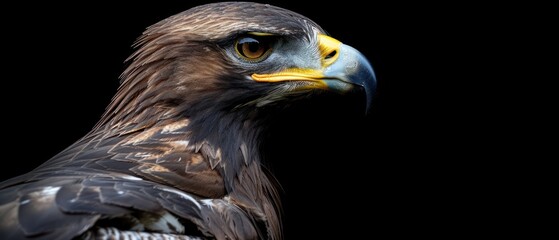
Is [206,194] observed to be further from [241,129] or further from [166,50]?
[166,50]

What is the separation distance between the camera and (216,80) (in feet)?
13.9

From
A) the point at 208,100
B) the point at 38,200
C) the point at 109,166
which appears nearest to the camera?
the point at 38,200

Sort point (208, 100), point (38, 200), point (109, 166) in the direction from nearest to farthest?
point (38, 200)
point (109, 166)
point (208, 100)

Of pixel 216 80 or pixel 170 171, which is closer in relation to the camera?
pixel 170 171

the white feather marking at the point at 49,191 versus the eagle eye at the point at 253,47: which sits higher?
the eagle eye at the point at 253,47

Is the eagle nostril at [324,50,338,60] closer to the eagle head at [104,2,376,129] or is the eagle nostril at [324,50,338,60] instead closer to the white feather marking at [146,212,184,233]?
the eagle head at [104,2,376,129]

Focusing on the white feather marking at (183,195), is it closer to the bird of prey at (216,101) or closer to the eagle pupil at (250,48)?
the bird of prey at (216,101)

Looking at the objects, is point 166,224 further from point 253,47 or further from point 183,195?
point 253,47

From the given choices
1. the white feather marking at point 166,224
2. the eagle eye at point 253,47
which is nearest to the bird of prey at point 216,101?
the eagle eye at point 253,47

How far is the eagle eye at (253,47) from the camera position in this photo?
4.20 m

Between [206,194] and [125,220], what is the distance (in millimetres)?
496

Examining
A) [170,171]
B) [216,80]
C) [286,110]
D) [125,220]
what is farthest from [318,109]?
[125,220]

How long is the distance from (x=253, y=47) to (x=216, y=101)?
290 millimetres

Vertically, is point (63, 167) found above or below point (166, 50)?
below
